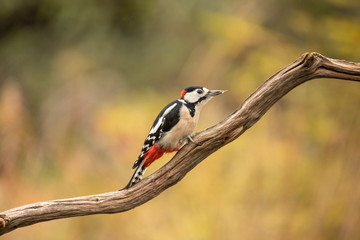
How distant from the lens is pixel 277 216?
301 centimetres

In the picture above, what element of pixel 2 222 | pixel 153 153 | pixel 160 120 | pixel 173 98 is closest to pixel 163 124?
pixel 160 120

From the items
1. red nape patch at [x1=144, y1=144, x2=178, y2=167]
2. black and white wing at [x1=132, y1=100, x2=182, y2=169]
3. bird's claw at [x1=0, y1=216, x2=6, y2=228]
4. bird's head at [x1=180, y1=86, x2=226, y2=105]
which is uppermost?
bird's head at [x1=180, y1=86, x2=226, y2=105]

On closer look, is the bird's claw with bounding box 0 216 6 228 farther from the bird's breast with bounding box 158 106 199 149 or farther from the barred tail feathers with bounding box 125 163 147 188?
the bird's breast with bounding box 158 106 199 149

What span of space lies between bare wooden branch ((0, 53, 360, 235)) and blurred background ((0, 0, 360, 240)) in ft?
4.41

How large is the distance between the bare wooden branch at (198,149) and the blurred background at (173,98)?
4.41 ft

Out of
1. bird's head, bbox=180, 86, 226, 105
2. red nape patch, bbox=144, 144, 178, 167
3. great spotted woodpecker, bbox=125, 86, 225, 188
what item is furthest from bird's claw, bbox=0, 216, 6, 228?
bird's head, bbox=180, 86, 226, 105

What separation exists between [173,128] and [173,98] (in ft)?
6.10

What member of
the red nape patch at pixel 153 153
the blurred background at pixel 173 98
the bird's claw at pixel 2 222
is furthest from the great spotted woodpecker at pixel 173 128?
the blurred background at pixel 173 98

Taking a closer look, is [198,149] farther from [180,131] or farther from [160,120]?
[160,120]

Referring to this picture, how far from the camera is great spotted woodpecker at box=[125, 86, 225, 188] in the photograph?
1854 mm

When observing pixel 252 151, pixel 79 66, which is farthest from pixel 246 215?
pixel 79 66

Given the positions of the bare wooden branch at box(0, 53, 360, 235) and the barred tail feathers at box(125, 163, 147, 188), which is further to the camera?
the barred tail feathers at box(125, 163, 147, 188)

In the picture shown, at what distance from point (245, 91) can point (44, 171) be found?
5.45 ft

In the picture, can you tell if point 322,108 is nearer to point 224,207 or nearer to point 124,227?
point 224,207
